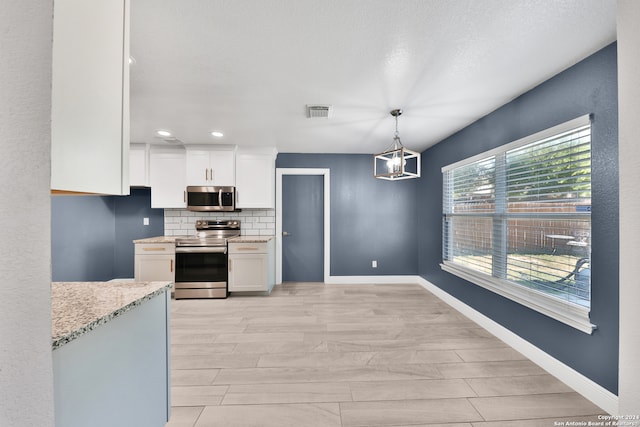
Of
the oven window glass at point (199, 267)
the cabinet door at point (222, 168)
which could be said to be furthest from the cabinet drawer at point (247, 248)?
the cabinet door at point (222, 168)

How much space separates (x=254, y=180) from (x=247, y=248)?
3.55 ft

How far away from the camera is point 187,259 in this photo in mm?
3803

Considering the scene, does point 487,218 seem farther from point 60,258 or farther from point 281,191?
point 60,258

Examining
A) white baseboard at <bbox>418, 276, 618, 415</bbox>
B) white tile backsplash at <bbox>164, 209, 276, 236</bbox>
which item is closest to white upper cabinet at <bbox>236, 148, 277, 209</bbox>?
white tile backsplash at <bbox>164, 209, 276, 236</bbox>

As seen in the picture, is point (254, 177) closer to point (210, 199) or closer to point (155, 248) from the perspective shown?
point (210, 199)

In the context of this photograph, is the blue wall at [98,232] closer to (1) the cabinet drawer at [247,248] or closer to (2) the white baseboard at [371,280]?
(1) the cabinet drawer at [247,248]

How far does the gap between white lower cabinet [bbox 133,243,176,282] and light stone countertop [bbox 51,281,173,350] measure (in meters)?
2.63

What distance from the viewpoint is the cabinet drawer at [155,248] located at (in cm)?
374

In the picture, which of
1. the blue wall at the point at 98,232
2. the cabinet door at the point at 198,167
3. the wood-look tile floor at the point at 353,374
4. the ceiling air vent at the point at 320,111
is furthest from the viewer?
the cabinet door at the point at 198,167

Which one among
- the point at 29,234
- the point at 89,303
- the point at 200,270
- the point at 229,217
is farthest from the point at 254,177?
the point at 29,234

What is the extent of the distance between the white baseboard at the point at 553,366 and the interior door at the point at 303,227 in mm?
2346

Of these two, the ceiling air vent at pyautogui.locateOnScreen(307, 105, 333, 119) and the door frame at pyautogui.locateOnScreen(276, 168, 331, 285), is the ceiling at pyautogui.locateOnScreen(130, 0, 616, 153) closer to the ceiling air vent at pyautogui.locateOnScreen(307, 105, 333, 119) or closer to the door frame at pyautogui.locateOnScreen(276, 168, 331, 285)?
the ceiling air vent at pyautogui.locateOnScreen(307, 105, 333, 119)

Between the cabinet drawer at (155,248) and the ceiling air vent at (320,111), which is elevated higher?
the ceiling air vent at (320,111)

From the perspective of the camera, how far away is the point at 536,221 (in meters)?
2.21
